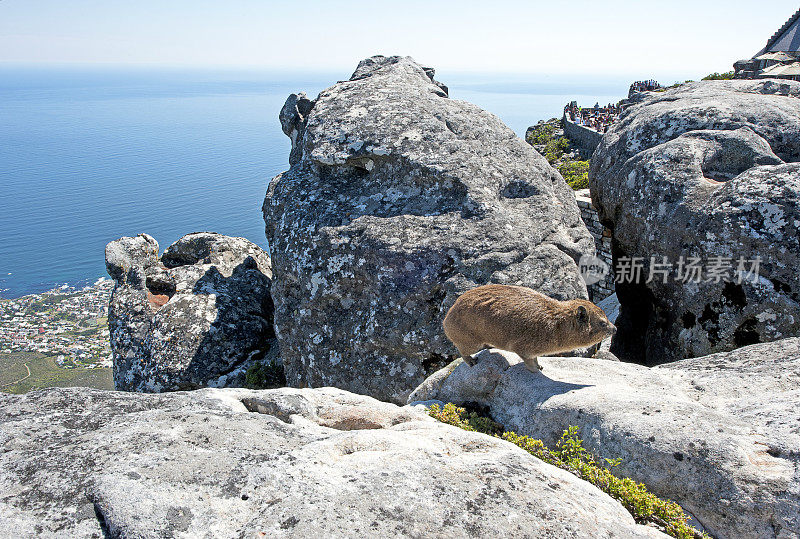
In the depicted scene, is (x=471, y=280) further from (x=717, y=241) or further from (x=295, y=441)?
(x=295, y=441)

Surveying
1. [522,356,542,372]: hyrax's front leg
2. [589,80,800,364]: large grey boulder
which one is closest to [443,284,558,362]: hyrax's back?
[522,356,542,372]: hyrax's front leg

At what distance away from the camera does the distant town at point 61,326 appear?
260ft

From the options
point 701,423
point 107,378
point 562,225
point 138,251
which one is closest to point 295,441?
point 701,423

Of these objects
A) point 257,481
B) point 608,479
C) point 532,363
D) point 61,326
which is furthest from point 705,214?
point 61,326

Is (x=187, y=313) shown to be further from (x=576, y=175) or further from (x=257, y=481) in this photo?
(x=576, y=175)

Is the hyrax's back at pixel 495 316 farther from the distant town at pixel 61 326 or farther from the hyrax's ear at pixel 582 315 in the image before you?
the distant town at pixel 61 326

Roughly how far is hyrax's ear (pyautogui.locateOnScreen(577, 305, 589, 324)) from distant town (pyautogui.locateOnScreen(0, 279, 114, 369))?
82207mm

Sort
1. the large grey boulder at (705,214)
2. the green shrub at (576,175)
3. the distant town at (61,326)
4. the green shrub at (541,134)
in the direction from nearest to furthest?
1. the large grey boulder at (705,214)
2. the green shrub at (576,175)
3. the green shrub at (541,134)
4. the distant town at (61,326)

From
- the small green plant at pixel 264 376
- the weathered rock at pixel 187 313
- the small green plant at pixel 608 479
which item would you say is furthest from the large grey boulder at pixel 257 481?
the weathered rock at pixel 187 313

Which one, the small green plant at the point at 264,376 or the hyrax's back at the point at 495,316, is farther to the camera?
the small green plant at the point at 264,376

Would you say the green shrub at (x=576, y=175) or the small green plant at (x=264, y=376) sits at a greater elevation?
the green shrub at (x=576, y=175)

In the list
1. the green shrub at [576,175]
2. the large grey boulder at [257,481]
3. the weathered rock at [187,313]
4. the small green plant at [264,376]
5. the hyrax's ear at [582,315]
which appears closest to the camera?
the large grey boulder at [257,481]

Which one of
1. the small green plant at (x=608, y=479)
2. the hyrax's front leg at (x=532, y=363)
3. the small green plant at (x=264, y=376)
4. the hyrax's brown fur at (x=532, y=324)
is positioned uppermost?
the hyrax's brown fur at (x=532, y=324)

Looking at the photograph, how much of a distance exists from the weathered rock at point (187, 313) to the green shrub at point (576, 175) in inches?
540
